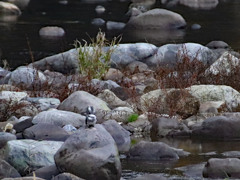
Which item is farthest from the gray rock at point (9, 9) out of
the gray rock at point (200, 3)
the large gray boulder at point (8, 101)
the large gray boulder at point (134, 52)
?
the large gray boulder at point (8, 101)

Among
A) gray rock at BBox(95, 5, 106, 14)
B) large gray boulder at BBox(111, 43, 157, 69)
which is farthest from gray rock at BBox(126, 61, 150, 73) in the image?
gray rock at BBox(95, 5, 106, 14)

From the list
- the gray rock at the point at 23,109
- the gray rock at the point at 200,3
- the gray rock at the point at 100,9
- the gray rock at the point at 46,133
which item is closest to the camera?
the gray rock at the point at 46,133

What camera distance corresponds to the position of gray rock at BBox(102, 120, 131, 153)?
915 cm

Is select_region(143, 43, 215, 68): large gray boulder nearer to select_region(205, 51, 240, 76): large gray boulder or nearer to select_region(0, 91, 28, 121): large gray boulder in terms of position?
select_region(205, 51, 240, 76): large gray boulder

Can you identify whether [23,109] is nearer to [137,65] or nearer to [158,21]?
[137,65]

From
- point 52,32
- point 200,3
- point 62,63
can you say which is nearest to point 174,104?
point 62,63

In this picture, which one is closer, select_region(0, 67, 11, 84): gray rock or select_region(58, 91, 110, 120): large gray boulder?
select_region(58, 91, 110, 120): large gray boulder

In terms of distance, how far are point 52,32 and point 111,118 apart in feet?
41.0

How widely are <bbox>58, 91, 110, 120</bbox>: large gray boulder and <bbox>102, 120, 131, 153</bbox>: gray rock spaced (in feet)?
2.82

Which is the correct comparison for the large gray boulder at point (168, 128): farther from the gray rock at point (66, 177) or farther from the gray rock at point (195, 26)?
the gray rock at point (195, 26)

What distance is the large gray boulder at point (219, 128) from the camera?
30.8 feet

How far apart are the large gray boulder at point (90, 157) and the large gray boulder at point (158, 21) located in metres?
16.8

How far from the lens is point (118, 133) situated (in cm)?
927

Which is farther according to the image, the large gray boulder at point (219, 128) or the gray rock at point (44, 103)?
the gray rock at point (44, 103)
